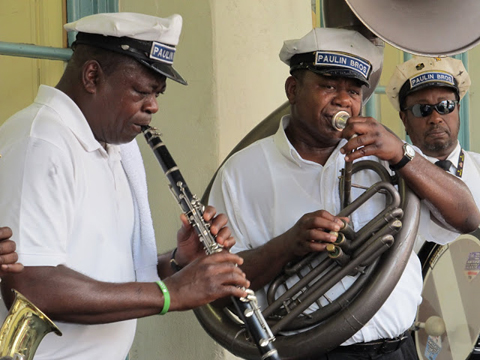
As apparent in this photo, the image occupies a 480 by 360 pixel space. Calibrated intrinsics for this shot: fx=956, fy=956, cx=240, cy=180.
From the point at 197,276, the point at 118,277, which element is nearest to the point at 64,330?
the point at 118,277

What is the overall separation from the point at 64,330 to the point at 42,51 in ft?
4.66

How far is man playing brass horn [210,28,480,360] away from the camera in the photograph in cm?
277

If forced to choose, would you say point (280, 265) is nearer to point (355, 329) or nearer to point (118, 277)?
point (355, 329)

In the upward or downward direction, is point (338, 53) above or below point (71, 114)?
above

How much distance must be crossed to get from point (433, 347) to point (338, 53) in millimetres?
1487

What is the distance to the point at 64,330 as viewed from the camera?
230cm

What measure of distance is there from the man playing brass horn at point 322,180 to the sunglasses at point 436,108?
0.83 m

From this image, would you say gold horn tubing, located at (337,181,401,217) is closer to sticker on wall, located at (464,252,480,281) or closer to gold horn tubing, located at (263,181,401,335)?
gold horn tubing, located at (263,181,401,335)

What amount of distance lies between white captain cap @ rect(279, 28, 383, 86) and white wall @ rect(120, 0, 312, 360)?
0.64m

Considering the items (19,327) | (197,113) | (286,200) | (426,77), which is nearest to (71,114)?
(19,327)

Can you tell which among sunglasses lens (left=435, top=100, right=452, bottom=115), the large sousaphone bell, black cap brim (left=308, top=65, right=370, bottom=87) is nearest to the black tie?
sunglasses lens (left=435, top=100, right=452, bottom=115)

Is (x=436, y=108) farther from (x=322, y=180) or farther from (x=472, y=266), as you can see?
(x=322, y=180)

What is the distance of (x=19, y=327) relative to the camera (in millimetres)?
2066

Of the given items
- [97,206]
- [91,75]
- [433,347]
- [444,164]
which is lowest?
[433,347]
